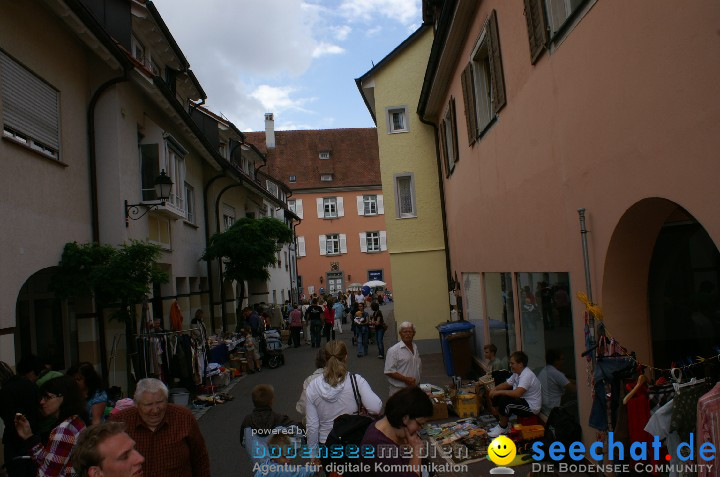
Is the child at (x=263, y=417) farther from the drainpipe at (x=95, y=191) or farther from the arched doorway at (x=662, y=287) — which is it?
the drainpipe at (x=95, y=191)

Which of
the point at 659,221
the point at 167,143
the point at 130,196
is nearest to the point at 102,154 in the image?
the point at 130,196

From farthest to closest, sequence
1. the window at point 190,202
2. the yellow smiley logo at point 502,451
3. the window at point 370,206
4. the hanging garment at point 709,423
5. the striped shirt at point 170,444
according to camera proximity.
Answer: the window at point 370,206 < the window at point 190,202 < the yellow smiley logo at point 502,451 < the striped shirt at point 170,444 < the hanging garment at point 709,423

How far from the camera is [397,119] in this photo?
67.7 ft

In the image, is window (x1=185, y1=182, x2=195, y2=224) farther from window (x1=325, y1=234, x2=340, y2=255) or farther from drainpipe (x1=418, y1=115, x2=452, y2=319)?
window (x1=325, y1=234, x2=340, y2=255)

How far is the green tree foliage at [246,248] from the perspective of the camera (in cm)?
1986

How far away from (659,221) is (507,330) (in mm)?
5880

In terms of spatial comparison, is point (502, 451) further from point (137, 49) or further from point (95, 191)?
point (137, 49)

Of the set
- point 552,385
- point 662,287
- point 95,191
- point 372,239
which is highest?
point 372,239

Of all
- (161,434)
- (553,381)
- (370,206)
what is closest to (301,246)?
(370,206)

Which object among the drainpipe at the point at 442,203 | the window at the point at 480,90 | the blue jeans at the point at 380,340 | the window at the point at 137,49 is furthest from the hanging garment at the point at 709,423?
the drainpipe at the point at 442,203

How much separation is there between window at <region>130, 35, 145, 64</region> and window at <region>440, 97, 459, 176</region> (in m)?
7.49

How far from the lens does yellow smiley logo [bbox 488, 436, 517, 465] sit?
309 inches

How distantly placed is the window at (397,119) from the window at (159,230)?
8.27 metres

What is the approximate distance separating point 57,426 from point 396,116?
17.0 metres
